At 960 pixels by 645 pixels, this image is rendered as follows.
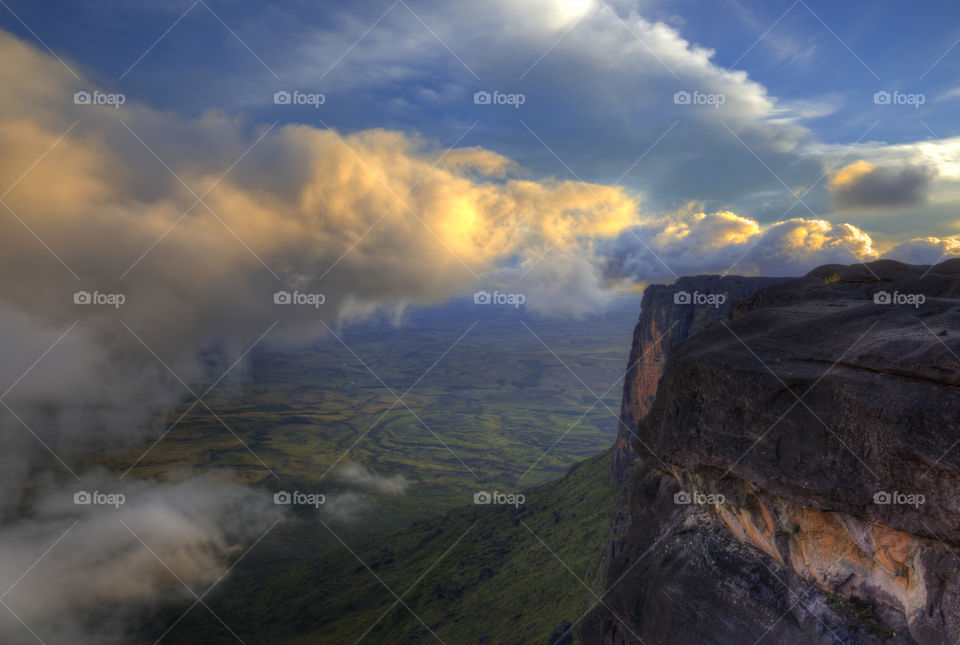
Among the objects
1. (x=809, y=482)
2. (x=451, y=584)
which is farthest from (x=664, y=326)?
(x=809, y=482)

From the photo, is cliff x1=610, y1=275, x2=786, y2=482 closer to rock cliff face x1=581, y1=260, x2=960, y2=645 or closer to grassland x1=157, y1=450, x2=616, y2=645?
grassland x1=157, y1=450, x2=616, y2=645

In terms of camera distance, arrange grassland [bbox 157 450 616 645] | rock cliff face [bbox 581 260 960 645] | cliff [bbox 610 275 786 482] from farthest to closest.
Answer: cliff [bbox 610 275 786 482]
grassland [bbox 157 450 616 645]
rock cliff face [bbox 581 260 960 645]

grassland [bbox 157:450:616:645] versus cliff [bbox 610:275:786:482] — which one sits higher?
cliff [bbox 610:275:786:482]

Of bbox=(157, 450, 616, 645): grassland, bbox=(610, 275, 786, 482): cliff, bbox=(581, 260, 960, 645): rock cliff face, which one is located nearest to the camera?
bbox=(581, 260, 960, 645): rock cliff face

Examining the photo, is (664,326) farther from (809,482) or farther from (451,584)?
(809,482)

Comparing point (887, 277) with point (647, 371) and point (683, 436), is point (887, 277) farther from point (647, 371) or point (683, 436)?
point (647, 371)

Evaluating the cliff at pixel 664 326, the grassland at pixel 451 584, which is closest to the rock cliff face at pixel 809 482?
the grassland at pixel 451 584

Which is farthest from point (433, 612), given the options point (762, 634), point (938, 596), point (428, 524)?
point (938, 596)

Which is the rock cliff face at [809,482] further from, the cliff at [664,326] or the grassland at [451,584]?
the cliff at [664,326]

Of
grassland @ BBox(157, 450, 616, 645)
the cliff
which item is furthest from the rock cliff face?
the cliff
